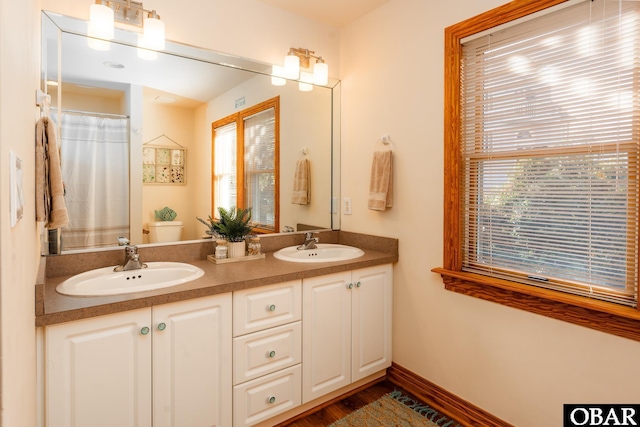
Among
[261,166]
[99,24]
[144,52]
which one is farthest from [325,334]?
[99,24]

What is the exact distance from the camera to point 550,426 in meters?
1.68

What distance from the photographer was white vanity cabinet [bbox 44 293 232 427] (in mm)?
1325

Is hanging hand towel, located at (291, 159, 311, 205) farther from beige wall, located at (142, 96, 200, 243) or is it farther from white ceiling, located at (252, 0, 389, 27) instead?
white ceiling, located at (252, 0, 389, 27)

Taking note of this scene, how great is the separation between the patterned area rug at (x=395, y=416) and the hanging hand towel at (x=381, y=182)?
1179 mm

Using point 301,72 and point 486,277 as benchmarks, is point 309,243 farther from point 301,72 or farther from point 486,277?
point 301,72

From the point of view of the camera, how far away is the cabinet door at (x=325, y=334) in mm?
1987

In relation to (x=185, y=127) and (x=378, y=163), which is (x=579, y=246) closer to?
(x=378, y=163)

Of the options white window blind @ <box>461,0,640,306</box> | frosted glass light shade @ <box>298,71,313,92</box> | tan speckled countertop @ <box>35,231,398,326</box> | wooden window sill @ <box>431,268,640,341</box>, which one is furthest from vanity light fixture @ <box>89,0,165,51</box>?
wooden window sill @ <box>431,268,640,341</box>

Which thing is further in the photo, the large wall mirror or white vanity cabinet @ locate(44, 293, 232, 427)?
the large wall mirror

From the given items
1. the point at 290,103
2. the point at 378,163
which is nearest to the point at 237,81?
the point at 290,103

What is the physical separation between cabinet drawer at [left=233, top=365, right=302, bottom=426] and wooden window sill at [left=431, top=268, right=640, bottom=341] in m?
1.01

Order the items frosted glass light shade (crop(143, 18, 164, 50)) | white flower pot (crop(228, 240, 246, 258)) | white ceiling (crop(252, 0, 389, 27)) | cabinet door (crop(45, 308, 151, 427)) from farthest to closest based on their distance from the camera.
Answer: white ceiling (crop(252, 0, 389, 27)) → white flower pot (crop(228, 240, 246, 258)) → frosted glass light shade (crop(143, 18, 164, 50)) → cabinet door (crop(45, 308, 151, 427))

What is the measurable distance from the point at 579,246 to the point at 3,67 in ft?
6.37

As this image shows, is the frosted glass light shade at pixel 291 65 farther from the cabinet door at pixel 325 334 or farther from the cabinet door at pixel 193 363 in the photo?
the cabinet door at pixel 193 363
